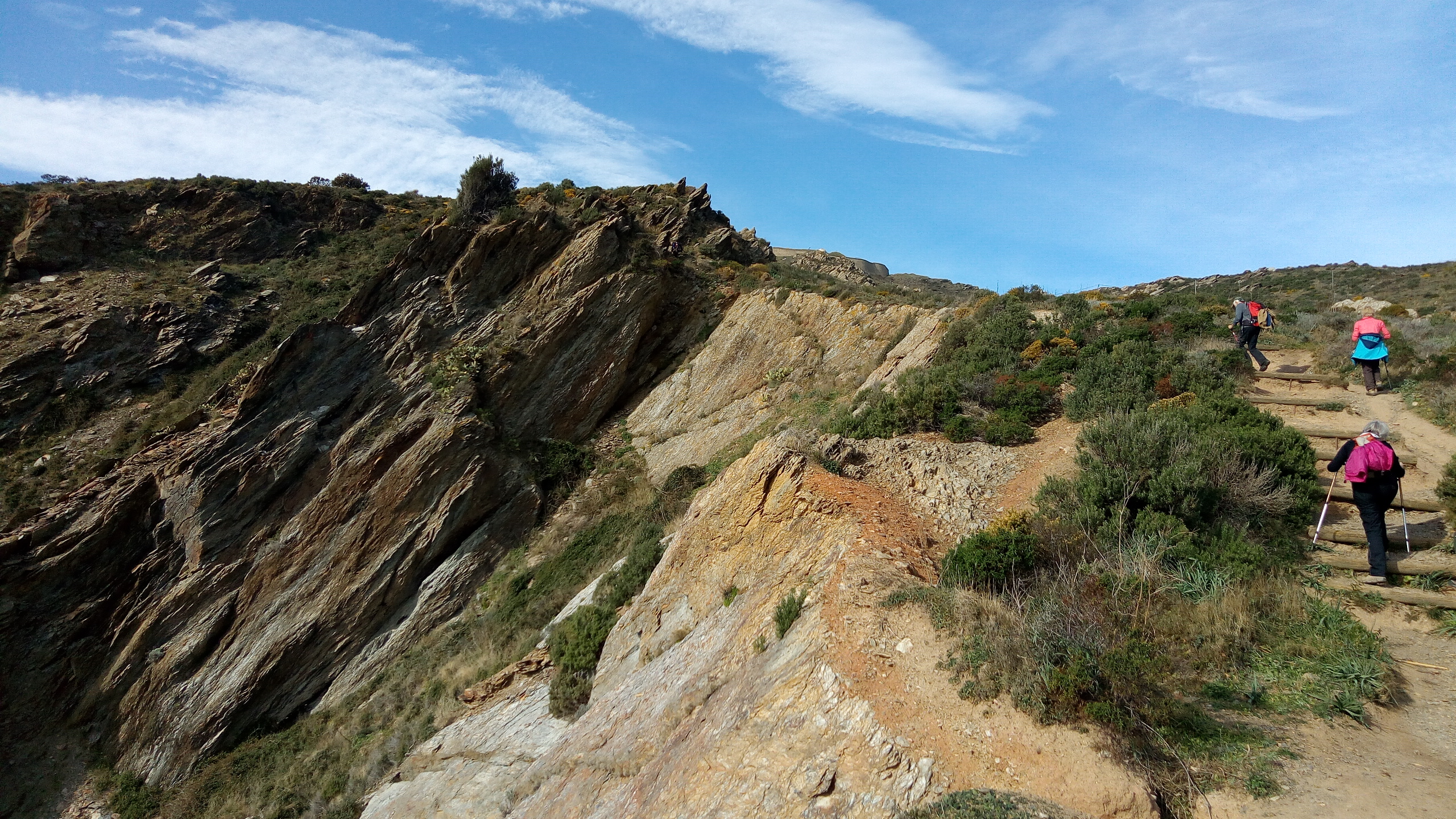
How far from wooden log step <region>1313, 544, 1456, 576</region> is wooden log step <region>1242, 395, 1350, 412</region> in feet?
14.5

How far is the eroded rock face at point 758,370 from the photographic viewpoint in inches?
709

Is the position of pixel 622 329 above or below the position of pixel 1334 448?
above

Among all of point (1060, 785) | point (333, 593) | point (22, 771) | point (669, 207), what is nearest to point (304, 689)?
point (333, 593)

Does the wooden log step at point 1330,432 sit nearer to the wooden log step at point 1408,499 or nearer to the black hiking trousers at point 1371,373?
the wooden log step at point 1408,499

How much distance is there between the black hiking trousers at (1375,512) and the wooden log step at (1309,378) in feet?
23.0

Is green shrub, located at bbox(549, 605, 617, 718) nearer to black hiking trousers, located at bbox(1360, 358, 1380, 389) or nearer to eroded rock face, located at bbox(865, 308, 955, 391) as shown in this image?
eroded rock face, located at bbox(865, 308, 955, 391)

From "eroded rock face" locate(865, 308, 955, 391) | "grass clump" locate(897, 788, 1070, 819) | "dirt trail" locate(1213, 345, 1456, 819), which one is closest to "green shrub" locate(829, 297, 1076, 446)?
"eroded rock face" locate(865, 308, 955, 391)

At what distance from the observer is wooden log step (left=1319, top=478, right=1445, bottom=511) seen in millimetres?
7984


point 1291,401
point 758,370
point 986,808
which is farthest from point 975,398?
point 758,370

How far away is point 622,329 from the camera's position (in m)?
21.0

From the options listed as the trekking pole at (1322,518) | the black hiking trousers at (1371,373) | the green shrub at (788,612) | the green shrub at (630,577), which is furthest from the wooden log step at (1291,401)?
the green shrub at (630,577)

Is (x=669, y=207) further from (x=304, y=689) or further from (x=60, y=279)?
(x=60, y=279)

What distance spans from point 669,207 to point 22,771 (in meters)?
23.4

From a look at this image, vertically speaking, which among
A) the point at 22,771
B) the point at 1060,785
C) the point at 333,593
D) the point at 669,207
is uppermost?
the point at 669,207
